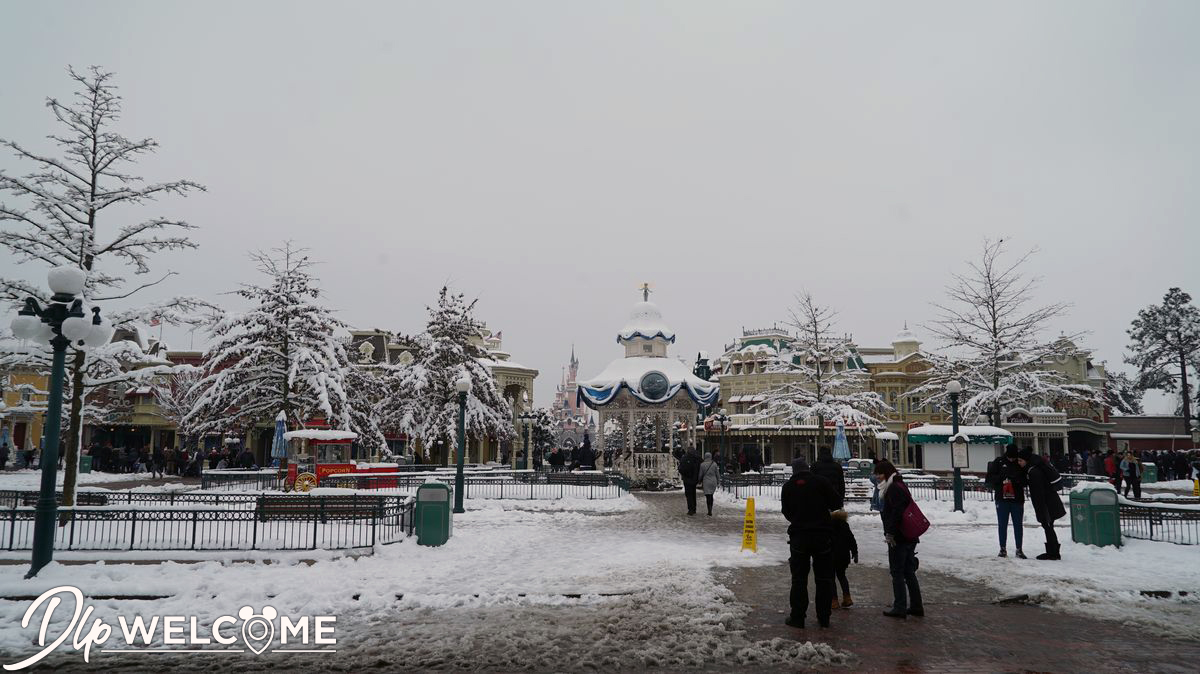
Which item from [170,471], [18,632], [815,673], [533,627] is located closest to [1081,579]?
[815,673]

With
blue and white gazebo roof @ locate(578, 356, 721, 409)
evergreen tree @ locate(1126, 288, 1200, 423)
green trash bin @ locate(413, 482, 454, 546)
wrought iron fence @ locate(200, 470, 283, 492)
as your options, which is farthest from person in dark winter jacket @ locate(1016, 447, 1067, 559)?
evergreen tree @ locate(1126, 288, 1200, 423)

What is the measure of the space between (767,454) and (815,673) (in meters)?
54.5

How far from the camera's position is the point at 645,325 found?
32.1 m

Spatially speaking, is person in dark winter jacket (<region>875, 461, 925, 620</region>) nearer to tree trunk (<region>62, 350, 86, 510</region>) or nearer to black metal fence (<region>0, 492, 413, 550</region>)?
black metal fence (<region>0, 492, 413, 550</region>)

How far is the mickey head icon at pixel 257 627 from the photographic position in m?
7.57

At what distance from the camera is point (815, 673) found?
6.62 meters

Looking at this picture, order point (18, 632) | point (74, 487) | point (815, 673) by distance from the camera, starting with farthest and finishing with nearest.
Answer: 1. point (74, 487)
2. point (18, 632)
3. point (815, 673)

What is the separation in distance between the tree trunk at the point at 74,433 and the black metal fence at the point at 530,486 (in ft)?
25.0

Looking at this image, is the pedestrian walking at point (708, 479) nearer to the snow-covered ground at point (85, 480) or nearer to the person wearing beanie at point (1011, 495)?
the person wearing beanie at point (1011, 495)

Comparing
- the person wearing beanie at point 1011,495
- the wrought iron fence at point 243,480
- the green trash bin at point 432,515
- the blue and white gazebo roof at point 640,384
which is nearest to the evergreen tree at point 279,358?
the wrought iron fence at point 243,480

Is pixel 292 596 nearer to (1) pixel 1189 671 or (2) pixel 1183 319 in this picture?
(1) pixel 1189 671

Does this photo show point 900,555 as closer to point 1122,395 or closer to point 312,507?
point 312,507

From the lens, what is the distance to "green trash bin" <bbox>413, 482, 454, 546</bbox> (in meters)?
13.4

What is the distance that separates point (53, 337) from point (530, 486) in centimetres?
1622
